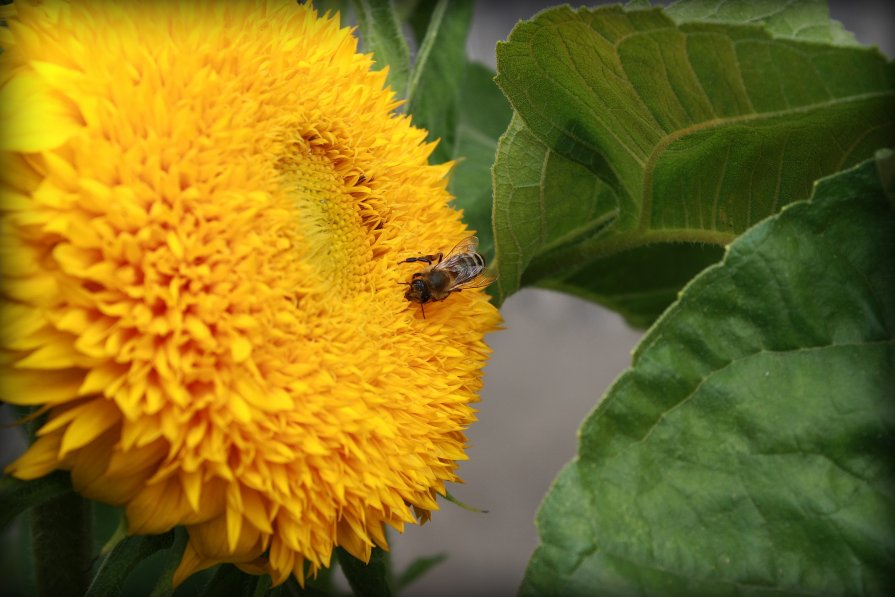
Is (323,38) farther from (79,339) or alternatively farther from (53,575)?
(53,575)

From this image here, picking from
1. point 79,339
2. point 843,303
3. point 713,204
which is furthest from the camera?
point 713,204

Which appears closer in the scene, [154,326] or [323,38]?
[154,326]

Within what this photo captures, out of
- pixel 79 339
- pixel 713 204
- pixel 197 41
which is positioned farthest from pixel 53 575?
pixel 713 204

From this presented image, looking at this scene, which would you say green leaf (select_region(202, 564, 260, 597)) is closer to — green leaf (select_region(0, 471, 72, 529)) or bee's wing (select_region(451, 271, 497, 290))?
green leaf (select_region(0, 471, 72, 529))

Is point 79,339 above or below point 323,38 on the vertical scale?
below

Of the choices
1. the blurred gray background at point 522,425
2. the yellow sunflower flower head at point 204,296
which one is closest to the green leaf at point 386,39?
the yellow sunflower flower head at point 204,296

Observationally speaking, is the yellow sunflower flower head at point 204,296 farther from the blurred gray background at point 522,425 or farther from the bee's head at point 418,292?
the blurred gray background at point 522,425

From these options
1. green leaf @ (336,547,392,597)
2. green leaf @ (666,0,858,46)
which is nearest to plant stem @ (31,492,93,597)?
green leaf @ (336,547,392,597)
